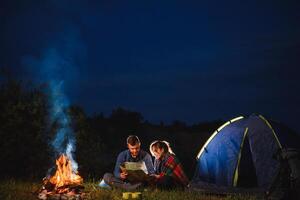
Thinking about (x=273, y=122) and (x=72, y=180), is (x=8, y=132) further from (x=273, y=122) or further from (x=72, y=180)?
(x=273, y=122)

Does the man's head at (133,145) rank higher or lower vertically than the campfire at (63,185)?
higher

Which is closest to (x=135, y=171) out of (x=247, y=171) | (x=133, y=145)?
(x=133, y=145)

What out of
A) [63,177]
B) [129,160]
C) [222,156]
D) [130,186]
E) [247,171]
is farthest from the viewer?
[222,156]

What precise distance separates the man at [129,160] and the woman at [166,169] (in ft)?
0.69

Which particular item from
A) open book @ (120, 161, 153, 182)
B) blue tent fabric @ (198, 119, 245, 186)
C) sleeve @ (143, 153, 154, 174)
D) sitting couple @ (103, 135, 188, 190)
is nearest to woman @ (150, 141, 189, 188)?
sitting couple @ (103, 135, 188, 190)

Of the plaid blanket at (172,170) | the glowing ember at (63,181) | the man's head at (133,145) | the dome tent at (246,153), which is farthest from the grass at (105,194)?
the man's head at (133,145)

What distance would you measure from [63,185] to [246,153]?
4.11 metres

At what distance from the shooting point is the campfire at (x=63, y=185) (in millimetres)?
8391

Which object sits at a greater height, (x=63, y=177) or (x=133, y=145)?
(x=133, y=145)

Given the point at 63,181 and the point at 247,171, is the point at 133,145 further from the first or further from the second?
the point at 247,171

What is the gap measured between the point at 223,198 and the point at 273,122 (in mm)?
2299

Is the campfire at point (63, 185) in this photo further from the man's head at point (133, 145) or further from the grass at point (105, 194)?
the man's head at point (133, 145)

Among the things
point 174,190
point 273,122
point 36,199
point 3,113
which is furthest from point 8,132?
point 273,122

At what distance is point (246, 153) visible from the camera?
1019cm
